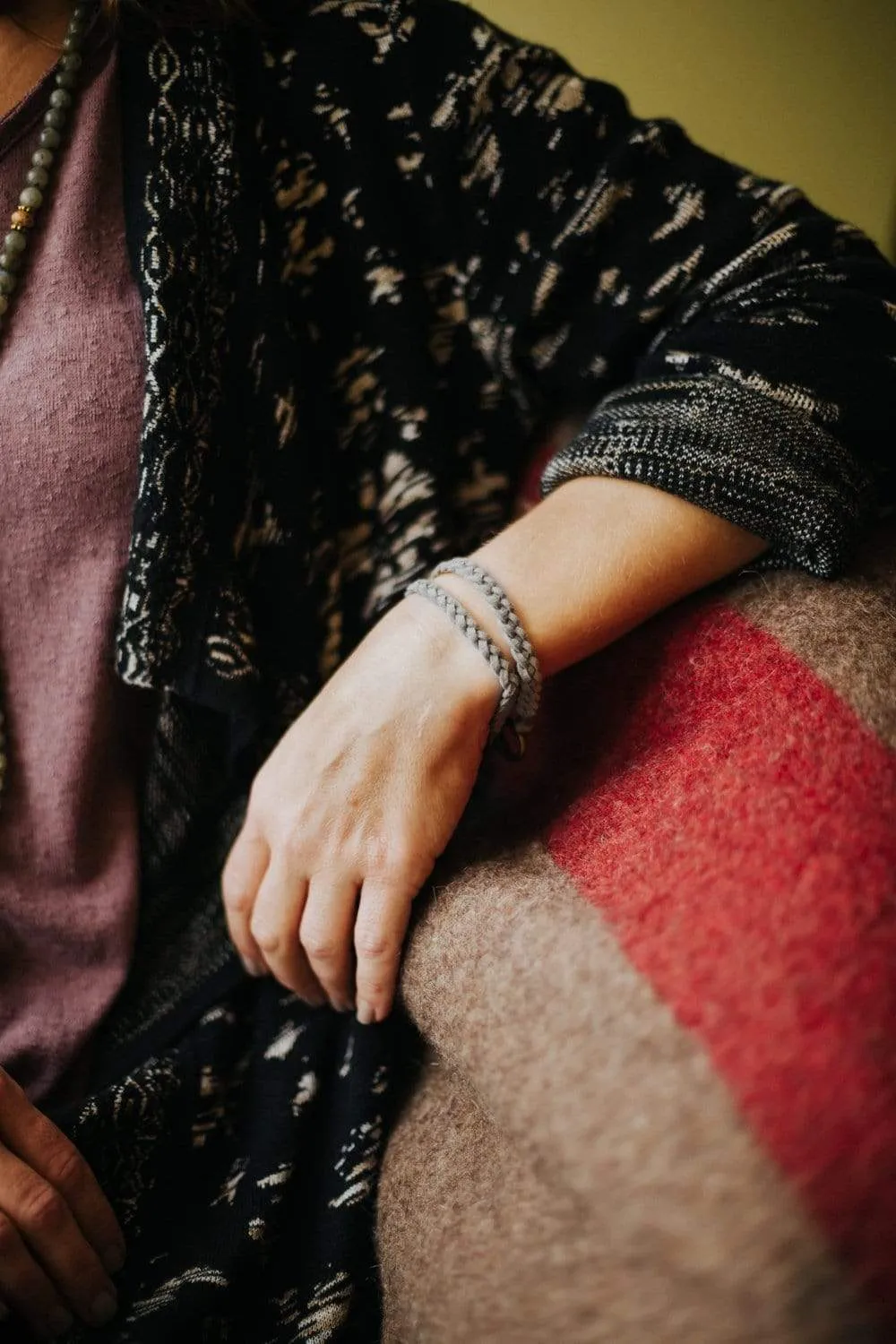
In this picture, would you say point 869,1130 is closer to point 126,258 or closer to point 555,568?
point 555,568

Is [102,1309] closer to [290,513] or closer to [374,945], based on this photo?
[374,945]

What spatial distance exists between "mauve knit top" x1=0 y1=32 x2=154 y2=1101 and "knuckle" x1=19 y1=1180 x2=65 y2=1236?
0.27 feet

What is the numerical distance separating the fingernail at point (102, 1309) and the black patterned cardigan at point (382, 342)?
124 millimetres

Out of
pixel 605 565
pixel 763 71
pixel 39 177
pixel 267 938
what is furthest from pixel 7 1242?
pixel 763 71

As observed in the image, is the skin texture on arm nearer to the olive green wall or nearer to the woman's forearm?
the woman's forearm

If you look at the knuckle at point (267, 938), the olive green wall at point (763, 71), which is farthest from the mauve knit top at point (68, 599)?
the olive green wall at point (763, 71)

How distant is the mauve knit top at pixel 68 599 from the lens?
487 mm

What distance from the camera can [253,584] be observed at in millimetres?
565

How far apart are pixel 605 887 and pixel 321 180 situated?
463 millimetres

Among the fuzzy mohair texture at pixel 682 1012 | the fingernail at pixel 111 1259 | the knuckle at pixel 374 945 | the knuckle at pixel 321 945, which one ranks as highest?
the fuzzy mohair texture at pixel 682 1012

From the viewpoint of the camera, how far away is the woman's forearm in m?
0.48

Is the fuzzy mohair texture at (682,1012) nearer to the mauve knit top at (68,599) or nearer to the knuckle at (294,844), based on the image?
the knuckle at (294,844)

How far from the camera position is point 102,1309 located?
1.51 ft

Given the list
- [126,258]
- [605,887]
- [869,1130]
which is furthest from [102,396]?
[869,1130]
